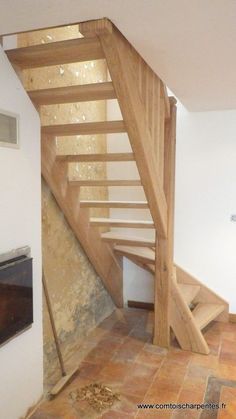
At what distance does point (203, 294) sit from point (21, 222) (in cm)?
247

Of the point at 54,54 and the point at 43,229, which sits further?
the point at 43,229

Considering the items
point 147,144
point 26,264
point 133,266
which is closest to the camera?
point 26,264

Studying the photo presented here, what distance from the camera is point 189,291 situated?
11.8 feet

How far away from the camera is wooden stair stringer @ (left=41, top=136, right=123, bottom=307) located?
247cm

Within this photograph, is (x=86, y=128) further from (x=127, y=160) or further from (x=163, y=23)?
(x=163, y=23)

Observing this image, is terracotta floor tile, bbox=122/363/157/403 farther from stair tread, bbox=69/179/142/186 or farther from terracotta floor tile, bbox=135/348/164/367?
stair tread, bbox=69/179/142/186

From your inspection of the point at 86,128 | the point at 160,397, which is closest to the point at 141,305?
the point at 160,397

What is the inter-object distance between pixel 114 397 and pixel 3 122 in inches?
78.5

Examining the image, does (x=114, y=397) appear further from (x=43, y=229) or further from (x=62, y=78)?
(x=62, y=78)

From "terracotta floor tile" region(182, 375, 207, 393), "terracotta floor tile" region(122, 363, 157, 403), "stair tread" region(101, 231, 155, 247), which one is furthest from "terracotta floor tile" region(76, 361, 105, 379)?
"stair tread" region(101, 231, 155, 247)

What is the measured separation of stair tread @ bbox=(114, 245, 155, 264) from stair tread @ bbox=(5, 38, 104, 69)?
2.06 m

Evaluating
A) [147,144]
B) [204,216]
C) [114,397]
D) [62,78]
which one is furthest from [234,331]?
[62,78]

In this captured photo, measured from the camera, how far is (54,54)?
5.80 feet

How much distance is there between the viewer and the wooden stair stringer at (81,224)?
247cm
